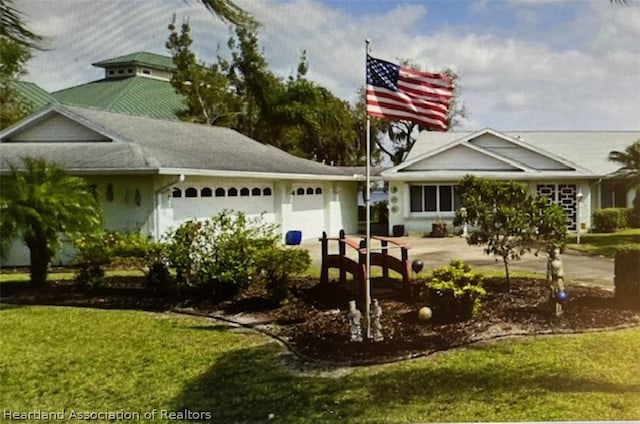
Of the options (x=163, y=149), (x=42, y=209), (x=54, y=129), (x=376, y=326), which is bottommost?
(x=376, y=326)

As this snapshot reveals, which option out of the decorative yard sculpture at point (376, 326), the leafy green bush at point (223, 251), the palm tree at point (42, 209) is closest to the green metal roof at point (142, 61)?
the palm tree at point (42, 209)

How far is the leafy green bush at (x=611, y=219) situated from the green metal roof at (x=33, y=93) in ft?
11.6

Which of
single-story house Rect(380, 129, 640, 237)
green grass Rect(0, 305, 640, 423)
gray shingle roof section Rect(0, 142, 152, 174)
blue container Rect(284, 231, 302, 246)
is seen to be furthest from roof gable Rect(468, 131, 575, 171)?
gray shingle roof section Rect(0, 142, 152, 174)

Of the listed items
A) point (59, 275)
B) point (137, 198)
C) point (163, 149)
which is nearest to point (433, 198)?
point (163, 149)

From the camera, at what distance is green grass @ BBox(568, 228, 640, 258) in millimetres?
3543

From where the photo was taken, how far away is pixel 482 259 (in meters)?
3.96

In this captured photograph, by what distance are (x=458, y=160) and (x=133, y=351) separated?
8.04ft

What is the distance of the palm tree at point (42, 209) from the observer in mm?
3783

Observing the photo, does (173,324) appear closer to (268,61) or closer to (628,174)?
(268,61)

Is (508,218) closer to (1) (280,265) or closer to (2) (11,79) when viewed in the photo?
(1) (280,265)

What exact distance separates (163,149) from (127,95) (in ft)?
1.34

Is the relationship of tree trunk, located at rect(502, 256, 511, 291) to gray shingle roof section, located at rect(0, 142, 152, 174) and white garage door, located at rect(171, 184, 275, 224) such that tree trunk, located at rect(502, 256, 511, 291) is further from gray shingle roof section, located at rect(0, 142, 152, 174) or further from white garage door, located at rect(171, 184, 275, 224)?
gray shingle roof section, located at rect(0, 142, 152, 174)

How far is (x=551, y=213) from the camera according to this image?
3.74 metres

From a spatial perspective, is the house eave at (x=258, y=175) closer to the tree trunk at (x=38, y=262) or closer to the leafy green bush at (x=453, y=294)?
the leafy green bush at (x=453, y=294)
